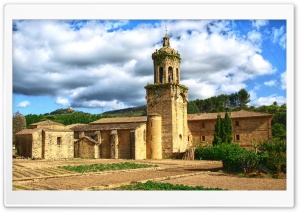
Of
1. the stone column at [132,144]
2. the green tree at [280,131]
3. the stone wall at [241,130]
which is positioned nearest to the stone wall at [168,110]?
the stone column at [132,144]

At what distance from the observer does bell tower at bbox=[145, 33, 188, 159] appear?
3114 cm

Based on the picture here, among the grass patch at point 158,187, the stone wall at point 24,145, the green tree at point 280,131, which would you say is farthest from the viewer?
the stone wall at point 24,145

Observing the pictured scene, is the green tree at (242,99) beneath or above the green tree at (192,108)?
above

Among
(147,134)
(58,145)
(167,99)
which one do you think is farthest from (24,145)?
(167,99)

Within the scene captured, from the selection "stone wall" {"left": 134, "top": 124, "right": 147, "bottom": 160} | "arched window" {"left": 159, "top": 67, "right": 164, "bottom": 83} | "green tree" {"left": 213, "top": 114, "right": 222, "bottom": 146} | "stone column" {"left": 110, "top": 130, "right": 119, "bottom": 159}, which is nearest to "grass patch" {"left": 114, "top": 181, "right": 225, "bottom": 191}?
"stone wall" {"left": 134, "top": 124, "right": 147, "bottom": 160}

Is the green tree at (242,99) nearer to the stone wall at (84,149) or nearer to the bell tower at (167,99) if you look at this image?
the bell tower at (167,99)

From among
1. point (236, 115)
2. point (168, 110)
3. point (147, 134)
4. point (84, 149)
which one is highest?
point (168, 110)

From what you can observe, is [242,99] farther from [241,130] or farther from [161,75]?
[161,75]

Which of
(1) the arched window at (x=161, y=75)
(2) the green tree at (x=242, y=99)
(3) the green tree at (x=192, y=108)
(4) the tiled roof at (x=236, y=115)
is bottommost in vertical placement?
(4) the tiled roof at (x=236, y=115)

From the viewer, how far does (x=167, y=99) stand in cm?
3136

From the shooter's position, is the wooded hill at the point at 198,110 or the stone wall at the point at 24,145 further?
the wooded hill at the point at 198,110

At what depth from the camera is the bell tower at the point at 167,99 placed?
31.1 metres
